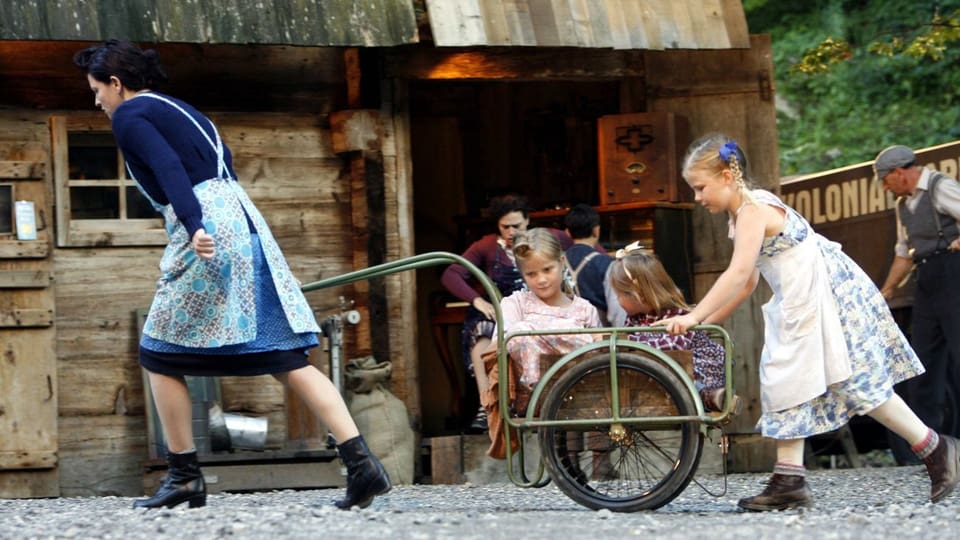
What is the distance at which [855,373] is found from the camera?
7488 millimetres

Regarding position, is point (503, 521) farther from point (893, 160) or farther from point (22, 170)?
point (22, 170)

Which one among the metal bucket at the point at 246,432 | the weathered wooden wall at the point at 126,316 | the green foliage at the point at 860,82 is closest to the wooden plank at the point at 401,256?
the weathered wooden wall at the point at 126,316

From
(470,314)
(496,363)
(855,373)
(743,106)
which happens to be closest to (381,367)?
(470,314)

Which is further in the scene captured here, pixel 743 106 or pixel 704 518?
pixel 743 106

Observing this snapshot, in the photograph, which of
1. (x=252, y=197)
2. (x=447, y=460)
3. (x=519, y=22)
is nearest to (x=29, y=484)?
(x=252, y=197)

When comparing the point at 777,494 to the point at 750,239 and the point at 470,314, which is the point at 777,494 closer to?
the point at 750,239

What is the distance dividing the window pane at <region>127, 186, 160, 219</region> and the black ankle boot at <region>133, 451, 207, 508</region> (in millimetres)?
4120

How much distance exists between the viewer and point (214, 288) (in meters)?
7.25

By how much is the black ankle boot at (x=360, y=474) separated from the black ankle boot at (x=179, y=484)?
2.03 feet

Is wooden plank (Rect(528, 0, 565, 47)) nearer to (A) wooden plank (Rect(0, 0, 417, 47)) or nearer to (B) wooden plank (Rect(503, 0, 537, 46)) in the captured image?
(B) wooden plank (Rect(503, 0, 537, 46))

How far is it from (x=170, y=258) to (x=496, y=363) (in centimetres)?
140

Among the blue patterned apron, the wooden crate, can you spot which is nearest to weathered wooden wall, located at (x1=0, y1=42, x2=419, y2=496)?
the wooden crate

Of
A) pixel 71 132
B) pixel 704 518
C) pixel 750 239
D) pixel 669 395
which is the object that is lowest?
pixel 704 518

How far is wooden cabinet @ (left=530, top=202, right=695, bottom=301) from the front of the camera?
12.0 meters
